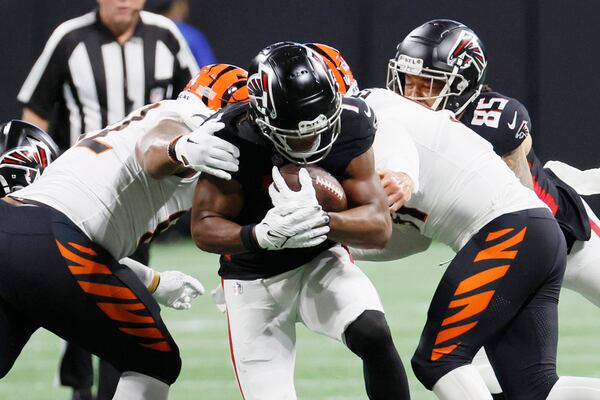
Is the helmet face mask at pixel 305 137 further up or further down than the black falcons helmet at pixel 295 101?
further down

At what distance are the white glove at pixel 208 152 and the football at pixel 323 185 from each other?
5.8 inches

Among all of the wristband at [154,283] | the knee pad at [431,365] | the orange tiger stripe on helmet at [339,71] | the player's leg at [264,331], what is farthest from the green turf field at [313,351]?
the orange tiger stripe on helmet at [339,71]

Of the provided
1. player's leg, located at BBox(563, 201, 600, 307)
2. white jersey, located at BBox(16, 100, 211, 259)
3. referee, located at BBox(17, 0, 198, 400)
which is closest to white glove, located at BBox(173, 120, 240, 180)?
white jersey, located at BBox(16, 100, 211, 259)

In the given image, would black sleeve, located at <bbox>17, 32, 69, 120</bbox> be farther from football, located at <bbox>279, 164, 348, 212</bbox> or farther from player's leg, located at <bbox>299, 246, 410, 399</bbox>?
football, located at <bbox>279, 164, 348, 212</bbox>

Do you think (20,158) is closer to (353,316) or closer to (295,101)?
(295,101)

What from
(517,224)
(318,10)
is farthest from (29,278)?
(318,10)

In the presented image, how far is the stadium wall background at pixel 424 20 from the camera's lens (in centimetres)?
843

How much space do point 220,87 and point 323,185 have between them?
93 centimetres

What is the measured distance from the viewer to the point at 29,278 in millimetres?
3020

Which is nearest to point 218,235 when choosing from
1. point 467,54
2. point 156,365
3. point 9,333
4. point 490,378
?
point 156,365

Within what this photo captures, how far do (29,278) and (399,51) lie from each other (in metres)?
1.50

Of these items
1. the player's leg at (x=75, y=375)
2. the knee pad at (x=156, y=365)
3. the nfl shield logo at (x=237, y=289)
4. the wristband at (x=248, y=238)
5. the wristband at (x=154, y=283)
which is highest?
the wristband at (x=248, y=238)

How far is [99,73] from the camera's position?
5168 mm

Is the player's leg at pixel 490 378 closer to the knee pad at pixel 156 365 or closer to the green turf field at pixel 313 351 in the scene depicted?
the green turf field at pixel 313 351
